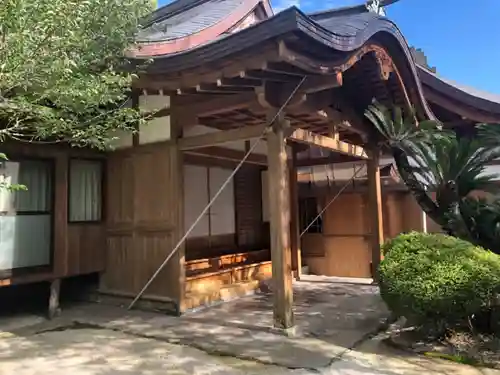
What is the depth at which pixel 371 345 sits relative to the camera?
14.7 feet

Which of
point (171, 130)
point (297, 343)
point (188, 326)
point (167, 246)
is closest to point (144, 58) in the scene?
point (171, 130)

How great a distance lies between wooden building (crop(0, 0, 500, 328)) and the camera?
4598 millimetres

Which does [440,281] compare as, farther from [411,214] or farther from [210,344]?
[411,214]

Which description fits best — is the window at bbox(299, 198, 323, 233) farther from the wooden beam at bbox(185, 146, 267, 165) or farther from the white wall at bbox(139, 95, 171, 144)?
the white wall at bbox(139, 95, 171, 144)

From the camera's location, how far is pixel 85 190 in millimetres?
6645

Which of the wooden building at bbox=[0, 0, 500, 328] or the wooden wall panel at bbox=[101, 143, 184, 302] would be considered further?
the wooden wall panel at bbox=[101, 143, 184, 302]

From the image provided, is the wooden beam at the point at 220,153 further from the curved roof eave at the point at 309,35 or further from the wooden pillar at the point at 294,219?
the curved roof eave at the point at 309,35

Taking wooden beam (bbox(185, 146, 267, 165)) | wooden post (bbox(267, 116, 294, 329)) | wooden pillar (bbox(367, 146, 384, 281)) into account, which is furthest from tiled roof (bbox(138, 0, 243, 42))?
wooden pillar (bbox(367, 146, 384, 281))

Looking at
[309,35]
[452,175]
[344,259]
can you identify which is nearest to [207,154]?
[309,35]

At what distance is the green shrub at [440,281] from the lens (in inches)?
159

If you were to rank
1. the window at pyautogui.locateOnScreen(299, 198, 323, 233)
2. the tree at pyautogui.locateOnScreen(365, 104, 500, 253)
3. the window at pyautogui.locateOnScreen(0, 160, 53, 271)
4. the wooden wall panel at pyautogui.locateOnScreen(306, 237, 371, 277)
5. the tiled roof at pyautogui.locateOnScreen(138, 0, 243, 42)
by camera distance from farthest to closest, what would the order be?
the window at pyautogui.locateOnScreen(299, 198, 323, 233)
the wooden wall panel at pyautogui.locateOnScreen(306, 237, 371, 277)
the tiled roof at pyautogui.locateOnScreen(138, 0, 243, 42)
the window at pyautogui.locateOnScreen(0, 160, 53, 271)
the tree at pyautogui.locateOnScreen(365, 104, 500, 253)

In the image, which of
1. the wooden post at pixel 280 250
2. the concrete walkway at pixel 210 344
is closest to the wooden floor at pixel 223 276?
the concrete walkway at pixel 210 344

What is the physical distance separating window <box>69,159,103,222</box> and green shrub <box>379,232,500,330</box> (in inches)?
175

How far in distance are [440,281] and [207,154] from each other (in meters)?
4.24
